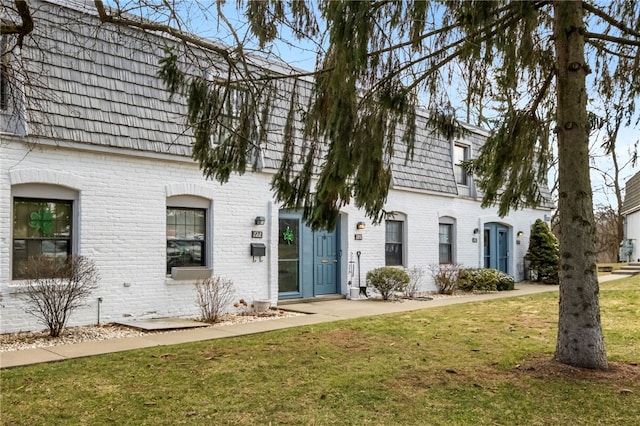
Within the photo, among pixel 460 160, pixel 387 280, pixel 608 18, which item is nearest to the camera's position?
pixel 608 18

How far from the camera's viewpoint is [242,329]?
8.66m

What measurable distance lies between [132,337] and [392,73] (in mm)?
5231

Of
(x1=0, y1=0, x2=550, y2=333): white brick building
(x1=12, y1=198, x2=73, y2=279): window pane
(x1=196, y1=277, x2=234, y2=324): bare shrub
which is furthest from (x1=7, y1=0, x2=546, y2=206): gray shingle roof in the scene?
(x1=196, y1=277, x2=234, y2=324): bare shrub

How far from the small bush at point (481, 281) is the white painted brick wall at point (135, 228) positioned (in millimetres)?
6590

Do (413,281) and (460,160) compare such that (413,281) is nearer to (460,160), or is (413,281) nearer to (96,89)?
(460,160)

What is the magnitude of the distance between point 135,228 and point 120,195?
61cm

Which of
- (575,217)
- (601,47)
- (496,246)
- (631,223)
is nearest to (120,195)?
(575,217)

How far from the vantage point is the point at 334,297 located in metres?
12.8

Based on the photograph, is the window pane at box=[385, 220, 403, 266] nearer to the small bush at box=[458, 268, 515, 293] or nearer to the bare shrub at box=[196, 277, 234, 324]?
the small bush at box=[458, 268, 515, 293]

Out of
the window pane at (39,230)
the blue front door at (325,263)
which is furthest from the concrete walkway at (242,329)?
the window pane at (39,230)

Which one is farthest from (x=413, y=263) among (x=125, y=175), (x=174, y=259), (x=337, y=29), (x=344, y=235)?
(x=337, y=29)

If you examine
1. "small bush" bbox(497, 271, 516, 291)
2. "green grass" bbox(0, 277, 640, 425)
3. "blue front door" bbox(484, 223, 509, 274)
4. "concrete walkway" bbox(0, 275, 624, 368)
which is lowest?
"green grass" bbox(0, 277, 640, 425)

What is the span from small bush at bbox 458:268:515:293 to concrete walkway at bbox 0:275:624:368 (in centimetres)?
75

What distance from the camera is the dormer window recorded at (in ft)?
55.5
